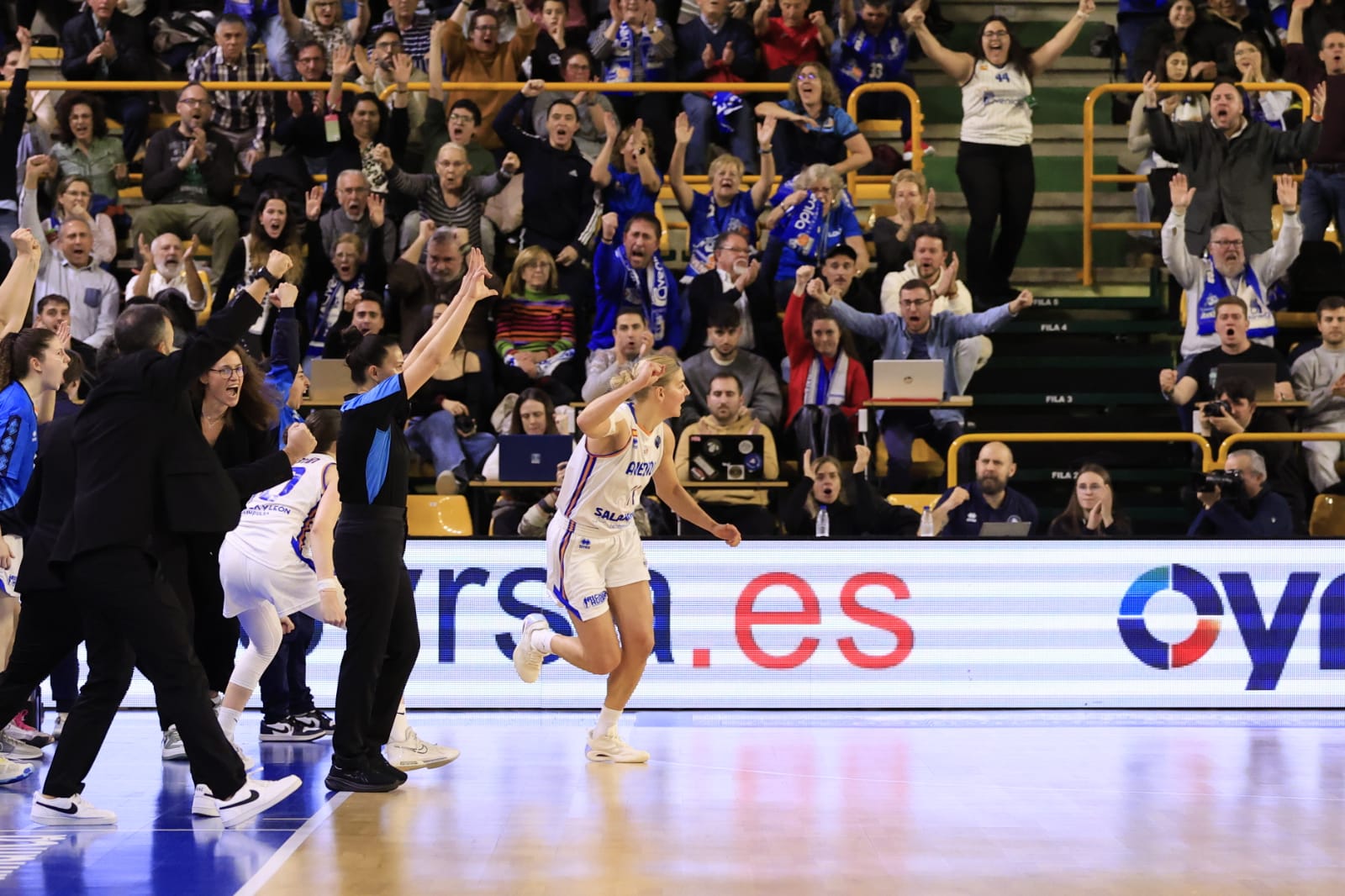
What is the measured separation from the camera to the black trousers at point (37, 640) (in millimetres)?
6602

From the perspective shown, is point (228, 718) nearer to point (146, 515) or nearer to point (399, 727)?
point (399, 727)

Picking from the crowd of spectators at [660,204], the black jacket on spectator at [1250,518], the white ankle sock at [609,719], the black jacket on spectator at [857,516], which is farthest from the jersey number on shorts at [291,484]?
the black jacket on spectator at [1250,518]

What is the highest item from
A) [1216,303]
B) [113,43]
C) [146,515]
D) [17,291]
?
[113,43]

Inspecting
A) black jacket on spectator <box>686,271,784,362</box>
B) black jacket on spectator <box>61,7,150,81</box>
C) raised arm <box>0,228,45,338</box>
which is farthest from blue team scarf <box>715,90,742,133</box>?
raised arm <box>0,228,45,338</box>

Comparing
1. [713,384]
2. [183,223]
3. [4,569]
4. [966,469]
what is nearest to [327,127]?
[183,223]

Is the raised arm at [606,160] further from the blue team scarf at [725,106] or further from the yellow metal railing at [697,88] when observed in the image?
the blue team scarf at [725,106]

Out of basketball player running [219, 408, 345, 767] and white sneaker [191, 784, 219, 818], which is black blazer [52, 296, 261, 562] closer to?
basketball player running [219, 408, 345, 767]

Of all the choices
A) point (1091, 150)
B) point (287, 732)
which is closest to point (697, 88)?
point (1091, 150)

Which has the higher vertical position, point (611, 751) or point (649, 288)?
point (649, 288)

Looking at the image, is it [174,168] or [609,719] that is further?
[174,168]

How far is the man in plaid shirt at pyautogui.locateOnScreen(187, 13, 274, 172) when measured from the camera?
545 inches

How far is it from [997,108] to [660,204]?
9.77 ft

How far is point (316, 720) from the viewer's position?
28.4 ft

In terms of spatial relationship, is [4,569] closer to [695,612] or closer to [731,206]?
[695,612]
